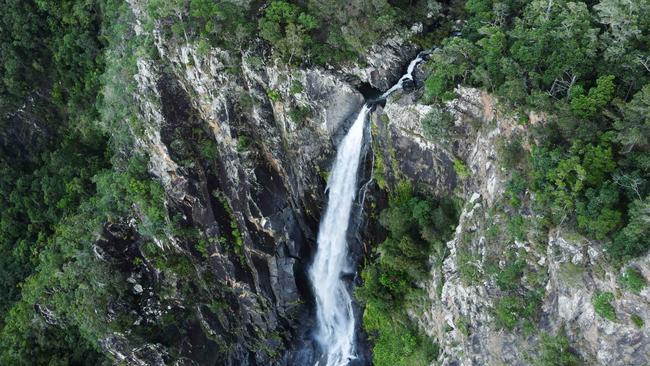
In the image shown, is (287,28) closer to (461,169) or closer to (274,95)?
(274,95)

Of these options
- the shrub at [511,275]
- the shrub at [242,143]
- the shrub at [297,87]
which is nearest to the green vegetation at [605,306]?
the shrub at [511,275]

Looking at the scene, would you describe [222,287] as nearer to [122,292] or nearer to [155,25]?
[122,292]

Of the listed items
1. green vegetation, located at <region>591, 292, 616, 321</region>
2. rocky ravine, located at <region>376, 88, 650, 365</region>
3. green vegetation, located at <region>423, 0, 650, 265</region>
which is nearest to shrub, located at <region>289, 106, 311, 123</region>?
rocky ravine, located at <region>376, 88, 650, 365</region>

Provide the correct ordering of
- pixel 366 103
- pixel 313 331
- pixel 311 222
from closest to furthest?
pixel 366 103, pixel 311 222, pixel 313 331

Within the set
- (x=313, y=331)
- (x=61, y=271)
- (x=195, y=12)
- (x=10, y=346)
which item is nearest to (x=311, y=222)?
(x=313, y=331)

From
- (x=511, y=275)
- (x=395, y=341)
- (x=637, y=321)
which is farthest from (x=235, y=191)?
(x=637, y=321)
